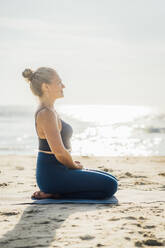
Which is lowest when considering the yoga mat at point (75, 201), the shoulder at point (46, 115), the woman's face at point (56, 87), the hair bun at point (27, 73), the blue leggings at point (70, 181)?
the yoga mat at point (75, 201)

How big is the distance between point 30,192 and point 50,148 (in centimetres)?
114

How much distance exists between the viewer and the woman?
4498 millimetres

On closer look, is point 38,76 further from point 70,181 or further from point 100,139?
point 100,139

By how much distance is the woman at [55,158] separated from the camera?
4.50 m

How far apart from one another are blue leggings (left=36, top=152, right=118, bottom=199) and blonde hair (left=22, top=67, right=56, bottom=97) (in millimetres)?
905

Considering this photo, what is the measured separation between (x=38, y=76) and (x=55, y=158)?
43.0 inches

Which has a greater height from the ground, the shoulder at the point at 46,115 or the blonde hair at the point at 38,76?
the blonde hair at the point at 38,76

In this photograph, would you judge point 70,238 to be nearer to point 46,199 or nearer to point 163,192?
point 46,199

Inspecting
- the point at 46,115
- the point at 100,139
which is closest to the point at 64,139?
the point at 46,115

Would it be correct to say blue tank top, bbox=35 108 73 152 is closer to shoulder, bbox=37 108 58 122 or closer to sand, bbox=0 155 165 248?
shoulder, bbox=37 108 58 122

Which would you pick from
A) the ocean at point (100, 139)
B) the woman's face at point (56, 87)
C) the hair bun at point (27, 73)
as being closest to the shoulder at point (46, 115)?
the woman's face at point (56, 87)

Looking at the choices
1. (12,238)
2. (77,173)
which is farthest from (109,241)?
(77,173)

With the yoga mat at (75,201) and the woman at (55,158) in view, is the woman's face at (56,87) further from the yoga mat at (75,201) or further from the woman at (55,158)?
the yoga mat at (75,201)

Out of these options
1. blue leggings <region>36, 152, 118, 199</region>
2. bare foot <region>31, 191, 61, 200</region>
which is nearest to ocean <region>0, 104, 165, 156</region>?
bare foot <region>31, 191, 61, 200</region>
